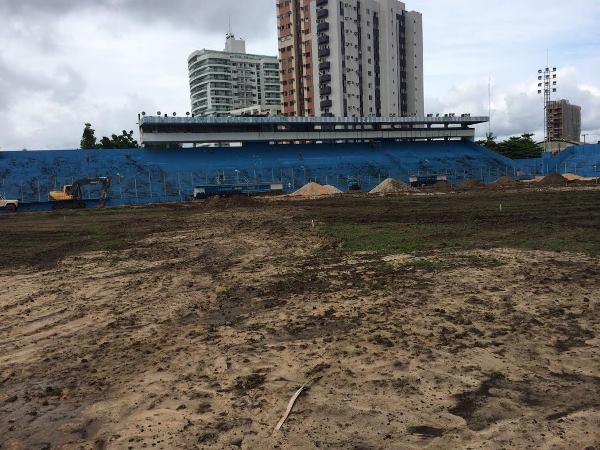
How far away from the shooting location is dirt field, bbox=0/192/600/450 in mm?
4469

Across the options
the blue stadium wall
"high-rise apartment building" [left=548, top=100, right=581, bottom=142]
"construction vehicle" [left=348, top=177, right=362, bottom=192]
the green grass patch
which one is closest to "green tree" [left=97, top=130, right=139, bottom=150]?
the blue stadium wall

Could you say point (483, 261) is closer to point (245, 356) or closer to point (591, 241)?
point (591, 241)

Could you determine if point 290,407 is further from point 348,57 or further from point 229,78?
point 229,78

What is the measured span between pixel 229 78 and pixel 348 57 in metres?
69.5

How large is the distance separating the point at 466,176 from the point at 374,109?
38.8 m

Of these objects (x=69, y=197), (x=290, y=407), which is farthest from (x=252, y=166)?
(x=290, y=407)

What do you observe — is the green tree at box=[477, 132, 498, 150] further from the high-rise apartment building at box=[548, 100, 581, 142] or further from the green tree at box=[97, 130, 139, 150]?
the green tree at box=[97, 130, 139, 150]

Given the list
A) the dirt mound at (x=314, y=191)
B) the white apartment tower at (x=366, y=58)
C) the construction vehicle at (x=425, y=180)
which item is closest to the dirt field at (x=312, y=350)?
the dirt mound at (x=314, y=191)

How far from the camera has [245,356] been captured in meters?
6.29

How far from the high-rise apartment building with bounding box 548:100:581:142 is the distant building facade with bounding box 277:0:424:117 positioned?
59341 millimetres

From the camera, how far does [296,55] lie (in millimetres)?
102438

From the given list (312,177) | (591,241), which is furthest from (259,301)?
(312,177)

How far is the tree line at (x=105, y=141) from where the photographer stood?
81562 mm

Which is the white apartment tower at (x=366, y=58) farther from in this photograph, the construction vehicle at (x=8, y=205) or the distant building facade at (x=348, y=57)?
the construction vehicle at (x=8, y=205)
